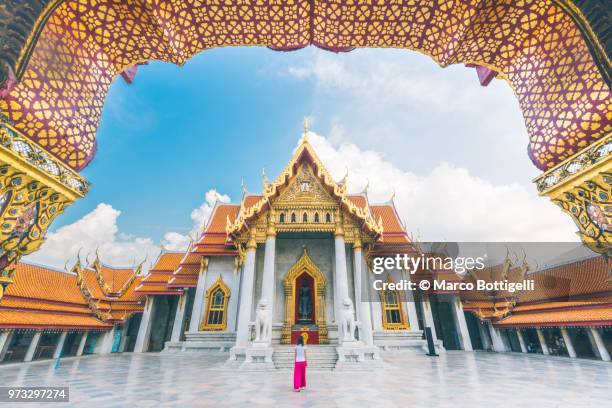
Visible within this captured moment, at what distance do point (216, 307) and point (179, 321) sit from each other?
9.99ft

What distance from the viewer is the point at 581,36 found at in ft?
9.90

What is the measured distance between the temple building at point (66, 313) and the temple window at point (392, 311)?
12450 mm

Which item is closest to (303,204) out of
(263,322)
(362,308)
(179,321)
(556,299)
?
(362,308)

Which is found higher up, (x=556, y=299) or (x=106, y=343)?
(x=556, y=299)

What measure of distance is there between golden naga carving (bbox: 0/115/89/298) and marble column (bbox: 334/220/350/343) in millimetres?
8012

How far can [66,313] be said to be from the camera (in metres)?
13.9

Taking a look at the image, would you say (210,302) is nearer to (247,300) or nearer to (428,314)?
(247,300)

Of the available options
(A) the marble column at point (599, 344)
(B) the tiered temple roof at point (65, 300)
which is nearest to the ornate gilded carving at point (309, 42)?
(B) the tiered temple roof at point (65, 300)

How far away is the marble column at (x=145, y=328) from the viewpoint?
16.2 meters

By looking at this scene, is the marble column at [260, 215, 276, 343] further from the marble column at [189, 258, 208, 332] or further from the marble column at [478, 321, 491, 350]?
the marble column at [478, 321, 491, 350]

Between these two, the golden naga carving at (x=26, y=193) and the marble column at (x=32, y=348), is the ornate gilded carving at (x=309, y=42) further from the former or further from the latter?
the marble column at (x=32, y=348)

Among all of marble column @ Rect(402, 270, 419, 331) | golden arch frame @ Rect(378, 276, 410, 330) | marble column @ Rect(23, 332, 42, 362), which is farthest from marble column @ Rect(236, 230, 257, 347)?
marble column @ Rect(23, 332, 42, 362)

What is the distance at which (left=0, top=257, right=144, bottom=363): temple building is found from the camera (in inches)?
464

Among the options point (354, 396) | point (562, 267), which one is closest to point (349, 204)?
point (354, 396)
